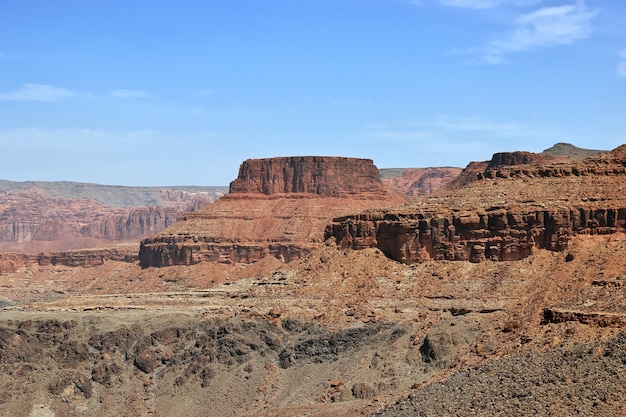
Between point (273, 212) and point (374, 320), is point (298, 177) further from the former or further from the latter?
point (374, 320)

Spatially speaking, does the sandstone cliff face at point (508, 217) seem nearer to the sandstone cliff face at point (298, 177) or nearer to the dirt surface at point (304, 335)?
the dirt surface at point (304, 335)

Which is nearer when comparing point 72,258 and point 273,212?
point 273,212

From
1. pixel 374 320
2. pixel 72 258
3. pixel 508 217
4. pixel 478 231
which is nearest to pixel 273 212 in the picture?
pixel 72 258

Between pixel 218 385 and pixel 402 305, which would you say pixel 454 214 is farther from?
pixel 218 385

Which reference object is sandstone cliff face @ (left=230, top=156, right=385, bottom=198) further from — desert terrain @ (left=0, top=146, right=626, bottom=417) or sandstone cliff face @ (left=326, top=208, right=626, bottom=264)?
sandstone cliff face @ (left=326, top=208, right=626, bottom=264)

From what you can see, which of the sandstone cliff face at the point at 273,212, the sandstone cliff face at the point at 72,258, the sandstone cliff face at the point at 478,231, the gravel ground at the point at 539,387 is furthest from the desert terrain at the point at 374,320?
the sandstone cliff face at the point at 72,258

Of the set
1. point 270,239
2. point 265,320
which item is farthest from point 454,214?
point 270,239

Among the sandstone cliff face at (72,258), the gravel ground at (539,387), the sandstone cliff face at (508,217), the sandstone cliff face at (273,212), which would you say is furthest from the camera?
the sandstone cliff face at (72,258)
